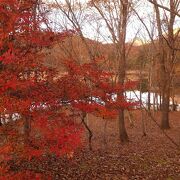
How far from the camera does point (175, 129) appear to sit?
22.2 m

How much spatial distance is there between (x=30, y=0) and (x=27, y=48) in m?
1.45

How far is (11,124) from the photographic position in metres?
8.69

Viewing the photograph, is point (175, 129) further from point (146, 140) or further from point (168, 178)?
point (168, 178)

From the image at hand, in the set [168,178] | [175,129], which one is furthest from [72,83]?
[175,129]

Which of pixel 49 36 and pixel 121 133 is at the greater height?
pixel 49 36

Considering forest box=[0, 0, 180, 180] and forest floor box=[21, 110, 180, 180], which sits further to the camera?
forest floor box=[21, 110, 180, 180]

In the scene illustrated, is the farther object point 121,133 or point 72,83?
point 121,133

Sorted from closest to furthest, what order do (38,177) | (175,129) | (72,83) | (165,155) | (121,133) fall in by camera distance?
(38,177) < (72,83) < (165,155) < (121,133) < (175,129)

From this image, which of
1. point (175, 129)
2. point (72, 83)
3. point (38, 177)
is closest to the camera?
point (38, 177)

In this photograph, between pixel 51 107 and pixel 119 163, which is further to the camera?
pixel 119 163

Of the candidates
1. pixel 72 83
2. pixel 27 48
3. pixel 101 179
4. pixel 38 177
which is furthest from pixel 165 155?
pixel 27 48

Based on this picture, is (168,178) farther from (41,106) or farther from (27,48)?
(27,48)

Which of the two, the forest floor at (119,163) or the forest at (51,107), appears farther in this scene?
the forest floor at (119,163)

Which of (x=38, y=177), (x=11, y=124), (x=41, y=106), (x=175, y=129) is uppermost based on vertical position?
(x=41, y=106)
